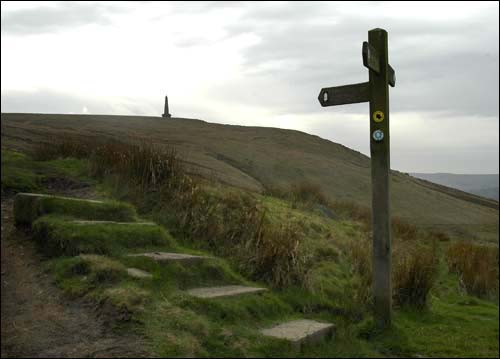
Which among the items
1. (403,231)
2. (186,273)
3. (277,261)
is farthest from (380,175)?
(403,231)

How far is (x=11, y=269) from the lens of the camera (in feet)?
15.5

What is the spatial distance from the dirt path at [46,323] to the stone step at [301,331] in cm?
115

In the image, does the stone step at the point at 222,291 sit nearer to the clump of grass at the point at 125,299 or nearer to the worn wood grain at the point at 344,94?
the clump of grass at the point at 125,299

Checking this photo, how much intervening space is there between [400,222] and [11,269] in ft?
32.6

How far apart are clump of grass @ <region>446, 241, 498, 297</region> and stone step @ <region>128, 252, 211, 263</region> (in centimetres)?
490

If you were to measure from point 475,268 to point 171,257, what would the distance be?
19.6 feet

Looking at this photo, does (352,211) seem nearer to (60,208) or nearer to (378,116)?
(378,116)

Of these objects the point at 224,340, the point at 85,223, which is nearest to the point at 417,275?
the point at 224,340

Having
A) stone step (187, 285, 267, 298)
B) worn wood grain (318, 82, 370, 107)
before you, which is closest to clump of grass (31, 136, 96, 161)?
stone step (187, 285, 267, 298)

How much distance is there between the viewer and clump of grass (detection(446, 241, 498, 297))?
8.33m

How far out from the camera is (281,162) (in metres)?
17.7

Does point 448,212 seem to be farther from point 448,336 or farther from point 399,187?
point 448,336

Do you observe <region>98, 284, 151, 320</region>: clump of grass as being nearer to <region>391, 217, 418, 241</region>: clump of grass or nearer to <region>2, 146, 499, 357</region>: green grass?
<region>2, 146, 499, 357</region>: green grass

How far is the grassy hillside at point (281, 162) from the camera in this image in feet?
47.1
